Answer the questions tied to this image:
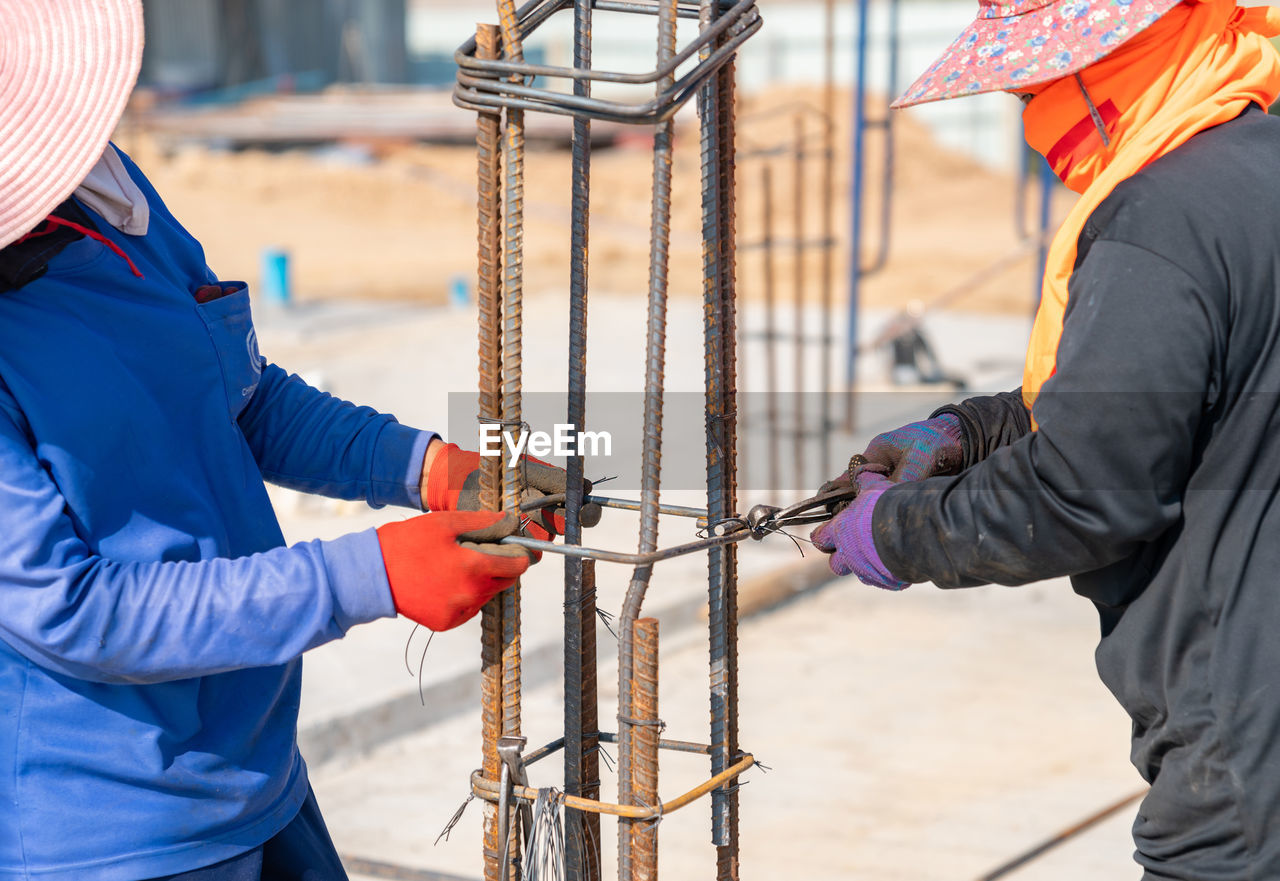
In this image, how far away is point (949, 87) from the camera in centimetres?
169

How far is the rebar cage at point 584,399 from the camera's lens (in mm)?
1596

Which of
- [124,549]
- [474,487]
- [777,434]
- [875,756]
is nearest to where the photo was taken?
[124,549]

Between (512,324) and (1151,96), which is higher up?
(1151,96)

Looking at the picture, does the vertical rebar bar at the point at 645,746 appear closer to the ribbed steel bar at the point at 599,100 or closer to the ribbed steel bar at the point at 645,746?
the ribbed steel bar at the point at 645,746

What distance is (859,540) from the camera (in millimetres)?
1769

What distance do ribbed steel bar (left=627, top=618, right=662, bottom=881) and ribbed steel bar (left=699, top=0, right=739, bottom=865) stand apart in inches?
3.6

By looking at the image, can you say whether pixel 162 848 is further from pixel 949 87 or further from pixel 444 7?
pixel 444 7

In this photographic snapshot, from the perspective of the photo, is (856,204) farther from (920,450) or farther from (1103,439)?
(1103,439)

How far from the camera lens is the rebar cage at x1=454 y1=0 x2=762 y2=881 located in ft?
5.24

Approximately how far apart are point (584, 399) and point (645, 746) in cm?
44

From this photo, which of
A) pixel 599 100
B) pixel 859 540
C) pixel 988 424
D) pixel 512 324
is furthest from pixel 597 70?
pixel 988 424
